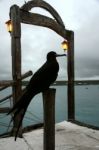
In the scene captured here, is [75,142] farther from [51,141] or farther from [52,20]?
[52,20]

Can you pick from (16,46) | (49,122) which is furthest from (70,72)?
(49,122)

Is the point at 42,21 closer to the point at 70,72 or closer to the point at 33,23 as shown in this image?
the point at 33,23

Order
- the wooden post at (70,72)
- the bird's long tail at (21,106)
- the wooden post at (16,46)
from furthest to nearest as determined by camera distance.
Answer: the wooden post at (70,72)
the wooden post at (16,46)
the bird's long tail at (21,106)

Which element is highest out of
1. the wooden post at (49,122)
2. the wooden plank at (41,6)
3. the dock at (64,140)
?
the wooden plank at (41,6)

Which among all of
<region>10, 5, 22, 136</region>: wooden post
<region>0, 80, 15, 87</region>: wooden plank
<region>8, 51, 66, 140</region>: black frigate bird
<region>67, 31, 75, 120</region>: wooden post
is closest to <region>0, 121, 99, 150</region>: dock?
<region>10, 5, 22, 136</region>: wooden post

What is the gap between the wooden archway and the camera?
6453mm

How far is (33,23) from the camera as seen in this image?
739 cm

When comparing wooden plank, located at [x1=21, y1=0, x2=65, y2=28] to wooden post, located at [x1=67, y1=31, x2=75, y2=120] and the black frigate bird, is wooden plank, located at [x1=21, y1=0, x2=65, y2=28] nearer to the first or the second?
wooden post, located at [x1=67, y1=31, x2=75, y2=120]

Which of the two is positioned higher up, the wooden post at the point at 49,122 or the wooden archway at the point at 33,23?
the wooden archway at the point at 33,23

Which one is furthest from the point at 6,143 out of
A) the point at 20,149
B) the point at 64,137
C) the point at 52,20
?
the point at 52,20

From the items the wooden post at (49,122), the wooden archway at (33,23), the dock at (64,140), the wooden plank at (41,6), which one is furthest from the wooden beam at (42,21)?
the wooden post at (49,122)

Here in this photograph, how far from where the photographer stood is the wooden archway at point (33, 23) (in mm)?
6453

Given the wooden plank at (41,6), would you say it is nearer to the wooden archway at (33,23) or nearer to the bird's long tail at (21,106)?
the wooden archway at (33,23)

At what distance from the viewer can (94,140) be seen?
6.20 metres
